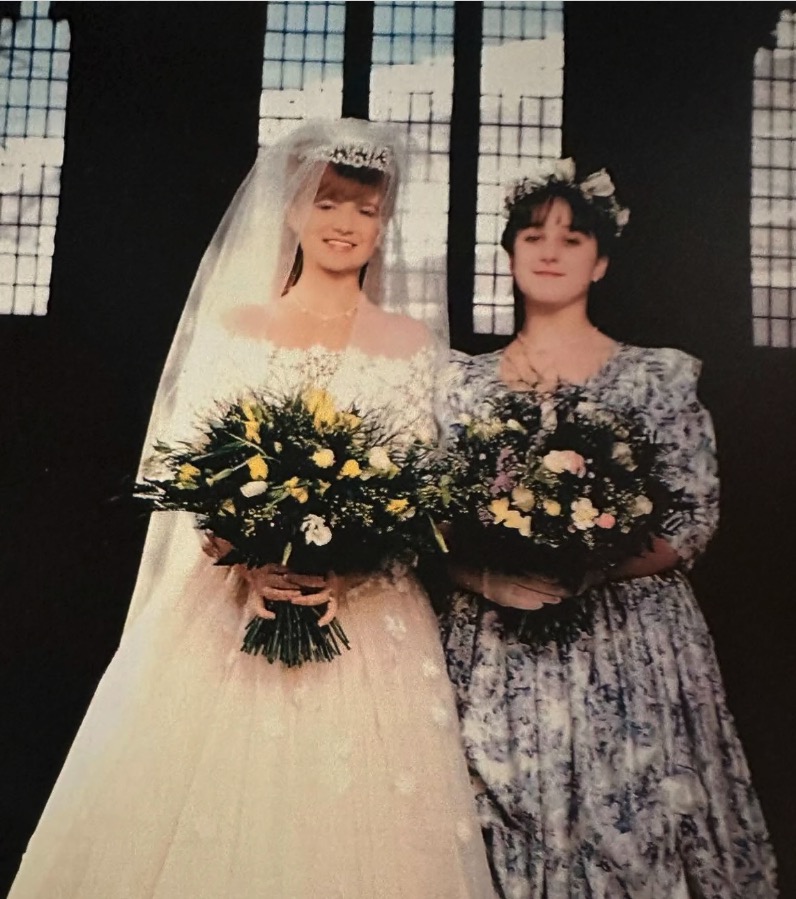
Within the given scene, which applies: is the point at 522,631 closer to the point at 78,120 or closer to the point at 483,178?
the point at 483,178

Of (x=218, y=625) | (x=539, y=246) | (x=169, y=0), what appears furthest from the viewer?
(x=169, y=0)

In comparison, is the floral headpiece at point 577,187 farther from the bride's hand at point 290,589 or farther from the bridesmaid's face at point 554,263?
the bride's hand at point 290,589

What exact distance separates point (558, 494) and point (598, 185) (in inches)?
35.5

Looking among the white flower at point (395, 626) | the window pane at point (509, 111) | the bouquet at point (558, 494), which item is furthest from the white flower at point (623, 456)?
the white flower at point (395, 626)

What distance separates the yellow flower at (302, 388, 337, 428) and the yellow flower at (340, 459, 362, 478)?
121 mm

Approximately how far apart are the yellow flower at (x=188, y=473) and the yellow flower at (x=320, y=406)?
0.30m

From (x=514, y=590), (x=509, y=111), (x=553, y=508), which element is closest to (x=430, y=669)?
(x=514, y=590)

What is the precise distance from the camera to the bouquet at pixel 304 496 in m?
2.28

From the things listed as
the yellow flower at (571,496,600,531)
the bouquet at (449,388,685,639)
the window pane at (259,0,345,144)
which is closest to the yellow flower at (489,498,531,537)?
the bouquet at (449,388,685,639)

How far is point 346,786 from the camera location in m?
2.34

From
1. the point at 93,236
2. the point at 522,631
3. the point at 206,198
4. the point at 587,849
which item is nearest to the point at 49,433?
the point at 93,236

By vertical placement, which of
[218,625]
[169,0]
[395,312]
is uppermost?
[169,0]

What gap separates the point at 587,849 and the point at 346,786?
1.96 feet

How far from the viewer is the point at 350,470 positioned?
229 centimetres
